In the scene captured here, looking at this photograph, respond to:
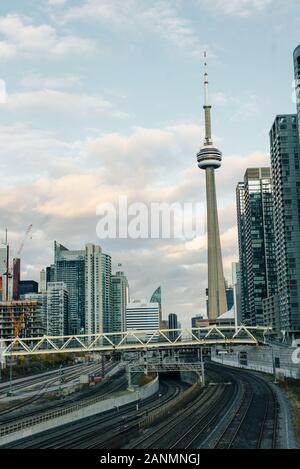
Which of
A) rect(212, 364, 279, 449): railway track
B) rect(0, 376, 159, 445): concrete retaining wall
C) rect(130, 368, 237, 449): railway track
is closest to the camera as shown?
rect(212, 364, 279, 449): railway track

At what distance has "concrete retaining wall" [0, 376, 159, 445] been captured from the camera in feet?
207

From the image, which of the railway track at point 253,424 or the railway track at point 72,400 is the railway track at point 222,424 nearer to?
the railway track at point 253,424

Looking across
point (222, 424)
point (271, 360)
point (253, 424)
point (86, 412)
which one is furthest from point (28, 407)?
point (271, 360)

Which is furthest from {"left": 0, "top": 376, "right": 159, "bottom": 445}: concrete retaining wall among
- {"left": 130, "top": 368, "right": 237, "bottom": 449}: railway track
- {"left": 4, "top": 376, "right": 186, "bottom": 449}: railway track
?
{"left": 130, "top": 368, "right": 237, "bottom": 449}: railway track

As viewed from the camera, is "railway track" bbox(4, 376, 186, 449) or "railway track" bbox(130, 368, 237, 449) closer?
"railway track" bbox(130, 368, 237, 449)

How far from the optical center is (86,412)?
86.4 meters

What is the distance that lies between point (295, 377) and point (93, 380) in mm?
57632

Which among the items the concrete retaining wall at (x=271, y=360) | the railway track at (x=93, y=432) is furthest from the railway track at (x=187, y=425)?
the concrete retaining wall at (x=271, y=360)

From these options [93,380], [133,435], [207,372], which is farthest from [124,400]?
[207,372]

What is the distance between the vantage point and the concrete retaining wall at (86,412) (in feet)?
207

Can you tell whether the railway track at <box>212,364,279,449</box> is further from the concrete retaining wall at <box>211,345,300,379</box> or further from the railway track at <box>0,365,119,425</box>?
the railway track at <box>0,365,119,425</box>

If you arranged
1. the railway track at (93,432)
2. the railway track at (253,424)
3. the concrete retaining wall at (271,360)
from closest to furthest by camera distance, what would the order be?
the railway track at (253,424), the railway track at (93,432), the concrete retaining wall at (271,360)

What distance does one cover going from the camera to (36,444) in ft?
202
